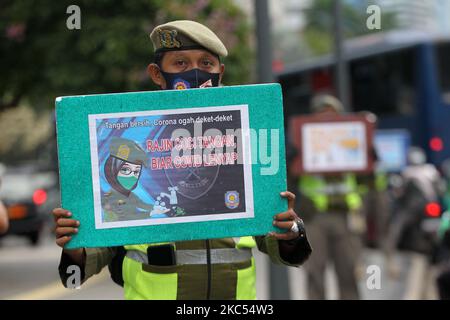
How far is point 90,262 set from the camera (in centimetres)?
435

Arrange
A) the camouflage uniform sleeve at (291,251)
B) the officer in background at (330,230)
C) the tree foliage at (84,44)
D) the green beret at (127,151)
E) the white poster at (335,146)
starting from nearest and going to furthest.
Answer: the green beret at (127,151), the camouflage uniform sleeve at (291,251), the officer in background at (330,230), the white poster at (335,146), the tree foliage at (84,44)

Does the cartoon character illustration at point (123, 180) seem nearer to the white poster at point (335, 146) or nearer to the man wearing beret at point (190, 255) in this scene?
the man wearing beret at point (190, 255)

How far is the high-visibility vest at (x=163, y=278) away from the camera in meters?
4.37

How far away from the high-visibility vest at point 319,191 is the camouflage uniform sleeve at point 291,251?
5.99 m

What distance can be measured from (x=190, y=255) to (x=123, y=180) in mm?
441

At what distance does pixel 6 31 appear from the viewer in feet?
52.7

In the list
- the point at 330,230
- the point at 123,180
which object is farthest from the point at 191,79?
the point at 330,230

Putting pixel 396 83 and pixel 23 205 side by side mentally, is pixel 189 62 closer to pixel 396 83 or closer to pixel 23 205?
pixel 396 83

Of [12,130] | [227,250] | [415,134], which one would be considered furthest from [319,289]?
[12,130]

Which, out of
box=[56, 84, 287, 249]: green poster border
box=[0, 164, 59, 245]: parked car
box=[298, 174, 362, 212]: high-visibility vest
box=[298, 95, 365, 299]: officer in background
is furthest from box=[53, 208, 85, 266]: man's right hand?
box=[0, 164, 59, 245]: parked car

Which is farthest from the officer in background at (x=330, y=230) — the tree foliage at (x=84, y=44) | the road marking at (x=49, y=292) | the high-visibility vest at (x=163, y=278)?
the high-visibility vest at (x=163, y=278)

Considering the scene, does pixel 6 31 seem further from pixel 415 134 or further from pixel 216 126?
pixel 216 126

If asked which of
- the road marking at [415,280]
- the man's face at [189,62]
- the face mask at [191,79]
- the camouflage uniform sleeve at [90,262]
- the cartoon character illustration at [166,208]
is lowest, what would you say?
the road marking at [415,280]

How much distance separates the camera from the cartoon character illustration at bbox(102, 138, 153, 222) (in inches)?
160
